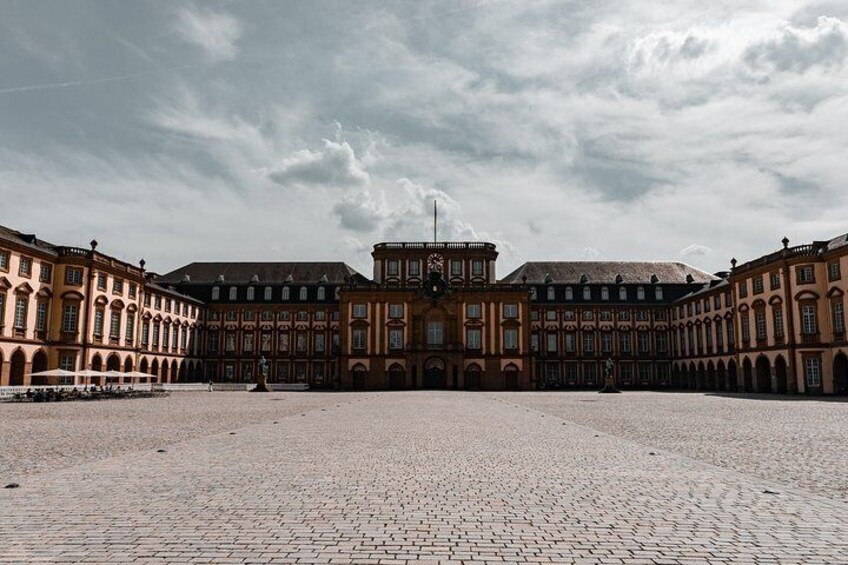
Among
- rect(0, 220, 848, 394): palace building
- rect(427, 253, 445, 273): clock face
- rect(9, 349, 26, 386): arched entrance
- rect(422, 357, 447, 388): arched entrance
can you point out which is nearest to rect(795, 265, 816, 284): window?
rect(0, 220, 848, 394): palace building

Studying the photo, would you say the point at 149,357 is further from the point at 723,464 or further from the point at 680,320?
the point at 723,464

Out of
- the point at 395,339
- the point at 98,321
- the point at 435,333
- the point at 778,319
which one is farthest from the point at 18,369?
the point at 778,319

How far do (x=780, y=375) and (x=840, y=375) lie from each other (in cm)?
512

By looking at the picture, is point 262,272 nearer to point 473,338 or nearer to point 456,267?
point 456,267

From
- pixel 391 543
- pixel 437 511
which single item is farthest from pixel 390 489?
pixel 391 543

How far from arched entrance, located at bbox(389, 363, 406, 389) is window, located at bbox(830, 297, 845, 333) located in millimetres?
41898

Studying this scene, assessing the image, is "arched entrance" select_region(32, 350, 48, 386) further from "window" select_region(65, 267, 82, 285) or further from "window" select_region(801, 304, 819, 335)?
"window" select_region(801, 304, 819, 335)

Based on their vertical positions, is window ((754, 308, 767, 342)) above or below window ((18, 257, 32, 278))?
below

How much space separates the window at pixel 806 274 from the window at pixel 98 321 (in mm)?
57941

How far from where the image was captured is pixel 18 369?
5103cm

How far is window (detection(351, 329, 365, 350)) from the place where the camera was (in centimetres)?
7688

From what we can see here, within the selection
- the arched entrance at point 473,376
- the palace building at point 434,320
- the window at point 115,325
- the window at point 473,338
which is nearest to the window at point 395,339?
the palace building at point 434,320

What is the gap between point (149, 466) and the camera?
1241cm

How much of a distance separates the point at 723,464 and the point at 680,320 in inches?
2881
